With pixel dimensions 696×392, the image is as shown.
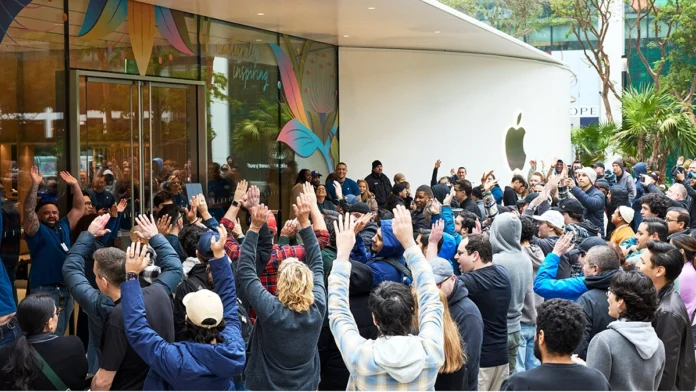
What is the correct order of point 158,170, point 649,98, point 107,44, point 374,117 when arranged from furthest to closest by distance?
point 649,98 < point 374,117 < point 158,170 < point 107,44

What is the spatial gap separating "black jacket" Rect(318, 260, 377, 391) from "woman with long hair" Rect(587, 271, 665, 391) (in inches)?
65.4

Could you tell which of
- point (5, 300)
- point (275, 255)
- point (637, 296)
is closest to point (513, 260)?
point (275, 255)

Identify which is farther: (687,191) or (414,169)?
(414,169)

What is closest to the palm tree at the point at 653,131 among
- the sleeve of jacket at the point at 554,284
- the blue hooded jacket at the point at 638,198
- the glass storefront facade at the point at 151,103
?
the blue hooded jacket at the point at 638,198

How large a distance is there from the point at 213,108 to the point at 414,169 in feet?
20.8

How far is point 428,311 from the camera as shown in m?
3.72

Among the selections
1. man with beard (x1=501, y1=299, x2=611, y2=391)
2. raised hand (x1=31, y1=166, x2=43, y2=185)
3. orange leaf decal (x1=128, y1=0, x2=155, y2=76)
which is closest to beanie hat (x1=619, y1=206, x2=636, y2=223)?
man with beard (x1=501, y1=299, x2=611, y2=391)

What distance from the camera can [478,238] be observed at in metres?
5.74

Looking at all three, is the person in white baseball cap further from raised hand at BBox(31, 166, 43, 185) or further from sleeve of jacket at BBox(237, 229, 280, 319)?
raised hand at BBox(31, 166, 43, 185)

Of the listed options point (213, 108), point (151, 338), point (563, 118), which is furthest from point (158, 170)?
point (563, 118)

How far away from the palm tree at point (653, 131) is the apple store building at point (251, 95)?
80.1 inches

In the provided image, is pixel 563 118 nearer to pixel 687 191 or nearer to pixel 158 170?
pixel 687 191

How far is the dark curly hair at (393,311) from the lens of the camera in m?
3.66

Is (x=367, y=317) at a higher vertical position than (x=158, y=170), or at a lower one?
lower
